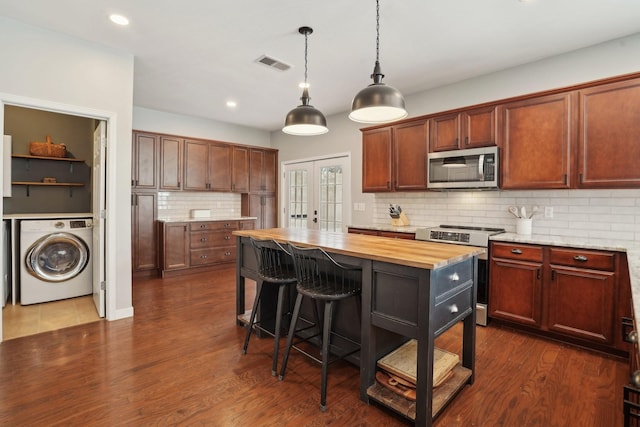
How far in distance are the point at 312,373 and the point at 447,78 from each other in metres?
3.63

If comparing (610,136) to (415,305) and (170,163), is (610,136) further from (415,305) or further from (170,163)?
(170,163)

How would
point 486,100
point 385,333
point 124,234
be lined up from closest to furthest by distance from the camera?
point 385,333 < point 124,234 < point 486,100

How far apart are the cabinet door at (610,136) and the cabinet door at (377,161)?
6.78 feet

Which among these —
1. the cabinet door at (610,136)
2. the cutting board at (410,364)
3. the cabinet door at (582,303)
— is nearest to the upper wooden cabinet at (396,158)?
the cabinet door at (610,136)

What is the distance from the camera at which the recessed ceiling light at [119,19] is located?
2713mm

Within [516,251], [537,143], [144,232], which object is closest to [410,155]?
[537,143]

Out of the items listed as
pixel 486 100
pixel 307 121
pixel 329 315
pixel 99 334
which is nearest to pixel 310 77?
pixel 307 121

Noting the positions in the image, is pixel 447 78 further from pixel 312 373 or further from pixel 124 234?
pixel 124 234

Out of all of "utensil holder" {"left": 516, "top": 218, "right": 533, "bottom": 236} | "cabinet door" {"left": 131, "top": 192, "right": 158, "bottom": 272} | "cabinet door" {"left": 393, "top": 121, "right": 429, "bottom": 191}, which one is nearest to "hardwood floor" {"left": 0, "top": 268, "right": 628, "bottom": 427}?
"utensil holder" {"left": 516, "top": 218, "right": 533, "bottom": 236}

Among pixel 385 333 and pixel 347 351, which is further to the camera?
pixel 347 351

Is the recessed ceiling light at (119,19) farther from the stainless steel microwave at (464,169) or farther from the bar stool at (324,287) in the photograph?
the stainless steel microwave at (464,169)

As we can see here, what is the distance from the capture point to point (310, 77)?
157 inches

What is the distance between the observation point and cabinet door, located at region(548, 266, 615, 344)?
102 inches

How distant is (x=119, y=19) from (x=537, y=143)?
3969 mm
